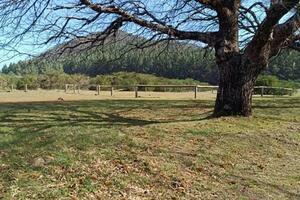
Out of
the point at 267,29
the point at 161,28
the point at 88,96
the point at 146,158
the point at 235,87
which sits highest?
the point at 161,28

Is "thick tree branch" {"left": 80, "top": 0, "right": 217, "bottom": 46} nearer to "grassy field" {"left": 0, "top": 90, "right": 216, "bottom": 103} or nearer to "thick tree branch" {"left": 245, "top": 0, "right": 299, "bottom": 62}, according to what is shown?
"thick tree branch" {"left": 245, "top": 0, "right": 299, "bottom": 62}

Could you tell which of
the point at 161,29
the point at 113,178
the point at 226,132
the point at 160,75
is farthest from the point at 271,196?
the point at 160,75

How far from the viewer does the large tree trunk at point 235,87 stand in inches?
469

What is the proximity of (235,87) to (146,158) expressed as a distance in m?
5.27

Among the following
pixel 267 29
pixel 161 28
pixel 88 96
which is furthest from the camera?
pixel 88 96

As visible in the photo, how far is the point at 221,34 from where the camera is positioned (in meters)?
12.4

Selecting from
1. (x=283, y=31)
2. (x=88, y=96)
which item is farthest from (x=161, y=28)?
(x=88, y=96)

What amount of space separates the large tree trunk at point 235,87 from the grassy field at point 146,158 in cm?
49

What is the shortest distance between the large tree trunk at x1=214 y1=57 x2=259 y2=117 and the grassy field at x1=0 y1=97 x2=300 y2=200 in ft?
1.62

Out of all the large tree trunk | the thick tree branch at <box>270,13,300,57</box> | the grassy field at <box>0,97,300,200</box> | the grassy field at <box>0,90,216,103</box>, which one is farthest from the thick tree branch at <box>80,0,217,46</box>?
the grassy field at <box>0,90,216,103</box>

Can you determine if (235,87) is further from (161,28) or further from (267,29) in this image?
(161,28)

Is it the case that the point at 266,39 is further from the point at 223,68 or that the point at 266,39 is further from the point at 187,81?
the point at 187,81

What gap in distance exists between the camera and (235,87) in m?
12.0

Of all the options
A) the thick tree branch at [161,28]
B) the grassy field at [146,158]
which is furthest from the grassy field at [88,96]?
the grassy field at [146,158]
